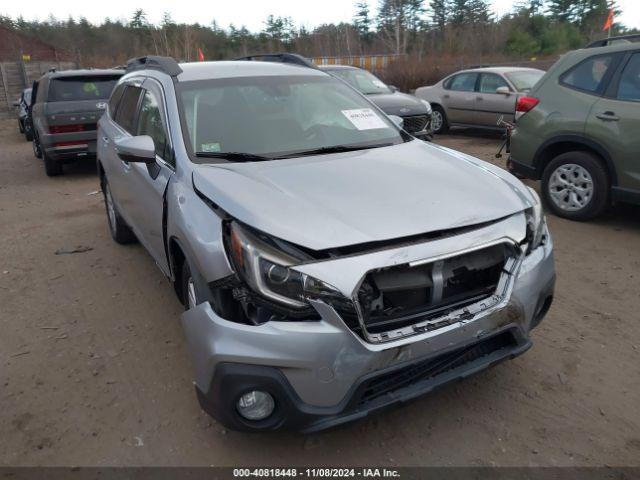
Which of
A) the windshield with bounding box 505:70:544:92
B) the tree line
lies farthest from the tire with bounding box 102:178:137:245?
the tree line

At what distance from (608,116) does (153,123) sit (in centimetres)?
423

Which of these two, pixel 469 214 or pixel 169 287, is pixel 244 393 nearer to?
pixel 469 214

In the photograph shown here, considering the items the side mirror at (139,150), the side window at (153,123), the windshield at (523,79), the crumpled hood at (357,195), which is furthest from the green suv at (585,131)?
the windshield at (523,79)

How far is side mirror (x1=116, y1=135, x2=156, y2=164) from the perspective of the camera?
314cm

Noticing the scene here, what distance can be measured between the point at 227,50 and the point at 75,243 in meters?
57.0

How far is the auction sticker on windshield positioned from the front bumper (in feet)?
5.81

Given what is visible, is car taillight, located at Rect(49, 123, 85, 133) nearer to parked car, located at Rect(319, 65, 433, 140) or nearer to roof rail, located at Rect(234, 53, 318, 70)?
parked car, located at Rect(319, 65, 433, 140)

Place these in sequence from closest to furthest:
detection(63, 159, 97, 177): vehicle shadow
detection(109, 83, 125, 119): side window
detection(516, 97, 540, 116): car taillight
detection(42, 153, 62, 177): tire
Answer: detection(109, 83, 125, 119): side window < detection(516, 97, 540, 116): car taillight < detection(42, 153, 62, 177): tire < detection(63, 159, 97, 177): vehicle shadow

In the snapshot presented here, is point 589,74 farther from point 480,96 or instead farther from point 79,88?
point 79,88

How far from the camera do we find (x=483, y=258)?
8.22 ft

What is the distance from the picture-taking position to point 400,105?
1006cm

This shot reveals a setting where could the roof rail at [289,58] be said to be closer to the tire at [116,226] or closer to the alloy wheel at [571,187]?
the tire at [116,226]

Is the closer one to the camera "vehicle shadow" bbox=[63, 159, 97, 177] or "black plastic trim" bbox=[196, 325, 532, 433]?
"black plastic trim" bbox=[196, 325, 532, 433]

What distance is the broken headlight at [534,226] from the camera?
2.69m
